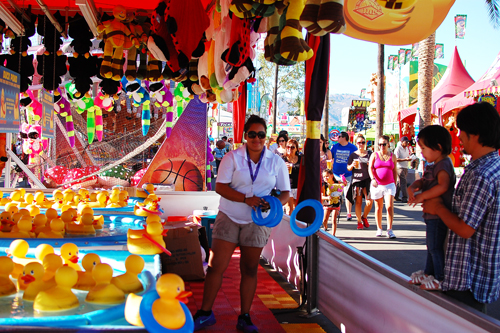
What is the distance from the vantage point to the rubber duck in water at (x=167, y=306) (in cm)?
148

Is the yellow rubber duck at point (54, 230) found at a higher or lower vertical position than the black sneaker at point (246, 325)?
higher

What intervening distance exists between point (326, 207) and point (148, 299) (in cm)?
604

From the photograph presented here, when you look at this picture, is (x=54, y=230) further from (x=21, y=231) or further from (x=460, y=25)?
(x=460, y=25)

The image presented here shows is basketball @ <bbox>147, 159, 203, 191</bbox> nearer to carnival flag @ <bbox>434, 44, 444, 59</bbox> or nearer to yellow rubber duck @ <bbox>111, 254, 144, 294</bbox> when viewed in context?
yellow rubber duck @ <bbox>111, 254, 144, 294</bbox>

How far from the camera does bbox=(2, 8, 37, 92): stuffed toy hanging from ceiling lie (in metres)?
6.04

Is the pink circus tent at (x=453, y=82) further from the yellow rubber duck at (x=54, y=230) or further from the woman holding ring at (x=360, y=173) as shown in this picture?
the yellow rubber duck at (x=54, y=230)

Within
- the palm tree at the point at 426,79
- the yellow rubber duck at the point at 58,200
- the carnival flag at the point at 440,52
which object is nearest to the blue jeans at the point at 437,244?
the yellow rubber duck at the point at 58,200

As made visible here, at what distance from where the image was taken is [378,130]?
10.5 m

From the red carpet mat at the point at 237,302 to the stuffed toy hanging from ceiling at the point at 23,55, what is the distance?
4.21 m

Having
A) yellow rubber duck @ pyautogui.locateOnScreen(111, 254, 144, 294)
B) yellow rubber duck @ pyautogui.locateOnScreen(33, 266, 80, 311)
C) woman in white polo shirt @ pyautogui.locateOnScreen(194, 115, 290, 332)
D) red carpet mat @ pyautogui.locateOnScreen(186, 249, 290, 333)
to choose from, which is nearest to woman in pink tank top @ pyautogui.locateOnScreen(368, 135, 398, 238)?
red carpet mat @ pyautogui.locateOnScreen(186, 249, 290, 333)

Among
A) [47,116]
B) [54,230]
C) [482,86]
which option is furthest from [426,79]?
[54,230]

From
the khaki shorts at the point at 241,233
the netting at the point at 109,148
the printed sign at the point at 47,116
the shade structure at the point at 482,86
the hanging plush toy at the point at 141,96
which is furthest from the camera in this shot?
the shade structure at the point at 482,86

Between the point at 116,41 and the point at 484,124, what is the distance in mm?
4738

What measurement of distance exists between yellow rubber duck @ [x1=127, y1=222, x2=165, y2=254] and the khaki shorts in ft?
1.88
